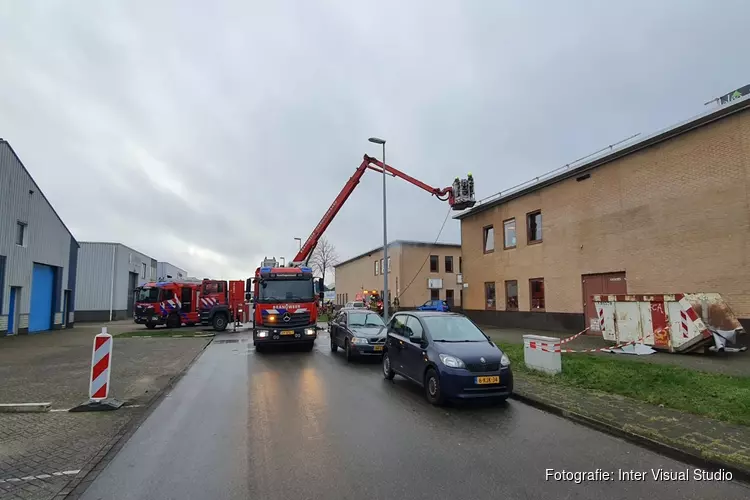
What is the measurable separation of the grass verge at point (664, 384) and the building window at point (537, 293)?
10.6 m

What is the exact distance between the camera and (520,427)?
6.20 metres

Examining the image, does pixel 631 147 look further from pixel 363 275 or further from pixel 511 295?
pixel 363 275

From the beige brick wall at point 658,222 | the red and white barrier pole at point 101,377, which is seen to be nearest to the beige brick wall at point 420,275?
the beige brick wall at point 658,222

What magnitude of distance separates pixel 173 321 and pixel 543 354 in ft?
86.3

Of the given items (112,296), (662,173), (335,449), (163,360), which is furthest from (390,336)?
(112,296)

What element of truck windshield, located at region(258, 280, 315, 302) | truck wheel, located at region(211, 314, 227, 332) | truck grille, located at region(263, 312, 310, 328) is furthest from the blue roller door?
truck grille, located at region(263, 312, 310, 328)

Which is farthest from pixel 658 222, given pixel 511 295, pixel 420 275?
pixel 420 275

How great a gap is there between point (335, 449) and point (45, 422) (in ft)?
14.7

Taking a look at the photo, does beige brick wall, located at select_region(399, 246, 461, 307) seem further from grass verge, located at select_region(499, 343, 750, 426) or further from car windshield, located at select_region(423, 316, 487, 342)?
car windshield, located at select_region(423, 316, 487, 342)

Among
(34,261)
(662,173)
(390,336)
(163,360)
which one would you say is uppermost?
(662,173)

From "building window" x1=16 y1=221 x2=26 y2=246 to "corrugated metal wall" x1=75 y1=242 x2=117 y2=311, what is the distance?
18037 millimetres

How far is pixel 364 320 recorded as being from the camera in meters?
14.4

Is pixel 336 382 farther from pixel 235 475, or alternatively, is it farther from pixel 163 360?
pixel 163 360

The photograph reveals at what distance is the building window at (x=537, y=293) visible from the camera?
2105 centimetres
